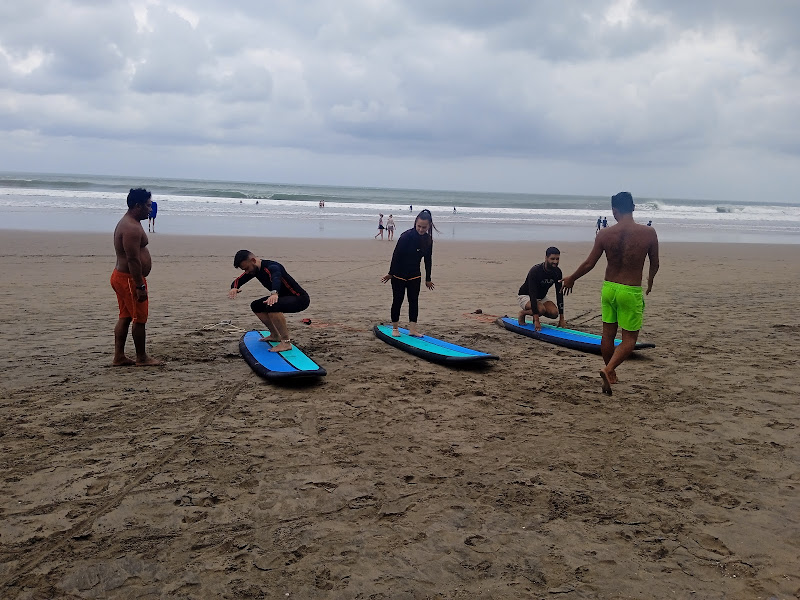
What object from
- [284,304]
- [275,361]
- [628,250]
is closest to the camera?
[628,250]

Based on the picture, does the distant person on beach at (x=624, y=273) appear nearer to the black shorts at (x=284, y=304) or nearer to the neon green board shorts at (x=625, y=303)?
the neon green board shorts at (x=625, y=303)

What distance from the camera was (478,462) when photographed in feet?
13.7

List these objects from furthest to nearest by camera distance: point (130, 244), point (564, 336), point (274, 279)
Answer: point (564, 336) → point (274, 279) → point (130, 244)

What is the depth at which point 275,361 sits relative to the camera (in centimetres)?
623

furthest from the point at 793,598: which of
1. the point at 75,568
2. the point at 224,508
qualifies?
the point at 75,568

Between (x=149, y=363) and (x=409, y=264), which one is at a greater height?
(x=409, y=264)

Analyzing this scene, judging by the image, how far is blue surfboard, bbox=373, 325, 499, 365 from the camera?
646cm

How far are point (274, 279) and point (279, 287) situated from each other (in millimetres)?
100

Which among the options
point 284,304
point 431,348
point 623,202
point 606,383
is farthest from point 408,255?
point 606,383

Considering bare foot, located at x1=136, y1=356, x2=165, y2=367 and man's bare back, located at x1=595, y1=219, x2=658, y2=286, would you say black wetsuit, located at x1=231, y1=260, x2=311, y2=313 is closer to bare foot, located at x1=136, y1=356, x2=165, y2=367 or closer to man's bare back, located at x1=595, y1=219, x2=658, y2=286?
bare foot, located at x1=136, y1=356, x2=165, y2=367

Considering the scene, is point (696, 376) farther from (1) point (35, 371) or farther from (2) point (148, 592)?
(1) point (35, 371)

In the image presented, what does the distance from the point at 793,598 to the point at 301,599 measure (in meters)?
2.28

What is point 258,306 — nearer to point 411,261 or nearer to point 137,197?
point 137,197

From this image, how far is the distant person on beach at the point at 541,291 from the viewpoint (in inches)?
321
